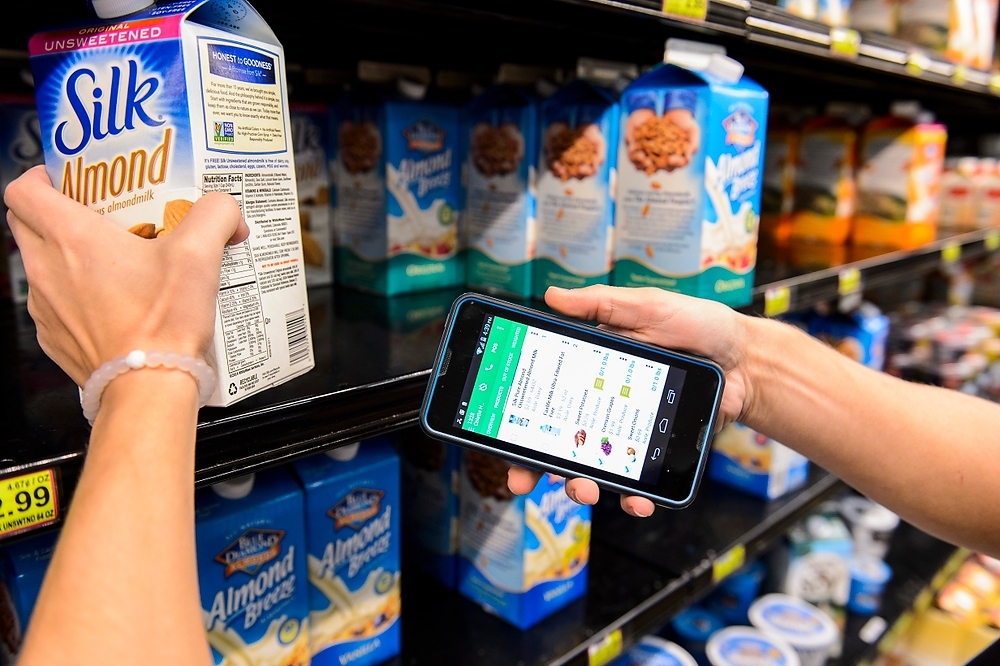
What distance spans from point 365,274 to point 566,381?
459mm

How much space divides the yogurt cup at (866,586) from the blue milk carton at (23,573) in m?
1.74

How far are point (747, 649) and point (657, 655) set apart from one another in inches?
6.7

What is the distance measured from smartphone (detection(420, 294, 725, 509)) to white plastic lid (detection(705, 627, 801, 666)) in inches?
28.4

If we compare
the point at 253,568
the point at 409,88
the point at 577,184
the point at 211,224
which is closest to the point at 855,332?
the point at 577,184

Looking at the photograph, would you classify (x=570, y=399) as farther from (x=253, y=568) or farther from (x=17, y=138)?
(x=17, y=138)

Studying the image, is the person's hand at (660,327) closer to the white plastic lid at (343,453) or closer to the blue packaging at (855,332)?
the white plastic lid at (343,453)

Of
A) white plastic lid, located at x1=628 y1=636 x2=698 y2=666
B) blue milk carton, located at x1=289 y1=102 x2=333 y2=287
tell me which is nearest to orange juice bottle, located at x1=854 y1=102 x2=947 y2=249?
white plastic lid, located at x1=628 y1=636 x2=698 y2=666

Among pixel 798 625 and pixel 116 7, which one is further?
pixel 798 625

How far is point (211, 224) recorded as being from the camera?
519mm

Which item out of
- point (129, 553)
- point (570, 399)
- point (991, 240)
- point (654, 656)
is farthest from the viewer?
point (991, 240)

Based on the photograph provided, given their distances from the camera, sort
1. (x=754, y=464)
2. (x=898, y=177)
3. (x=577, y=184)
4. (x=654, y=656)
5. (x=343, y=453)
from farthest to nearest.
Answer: (x=898, y=177)
(x=754, y=464)
(x=654, y=656)
(x=577, y=184)
(x=343, y=453)

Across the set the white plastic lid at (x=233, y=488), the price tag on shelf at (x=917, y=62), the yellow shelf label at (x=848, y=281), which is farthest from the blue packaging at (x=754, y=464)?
the white plastic lid at (x=233, y=488)

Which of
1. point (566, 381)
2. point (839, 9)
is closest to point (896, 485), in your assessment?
point (566, 381)

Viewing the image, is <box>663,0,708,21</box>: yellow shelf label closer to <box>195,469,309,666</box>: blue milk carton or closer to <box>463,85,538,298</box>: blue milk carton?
<box>463,85,538,298</box>: blue milk carton
